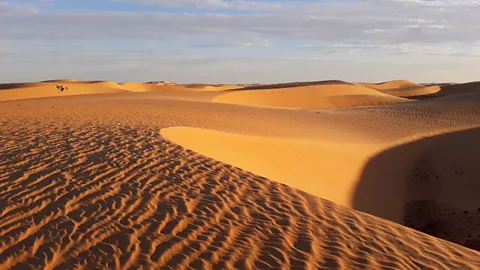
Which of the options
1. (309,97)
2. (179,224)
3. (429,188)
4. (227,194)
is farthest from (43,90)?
(179,224)

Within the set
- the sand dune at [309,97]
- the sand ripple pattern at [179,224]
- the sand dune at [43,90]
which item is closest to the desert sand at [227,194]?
the sand ripple pattern at [179,224]

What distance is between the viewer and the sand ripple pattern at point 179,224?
5.59m

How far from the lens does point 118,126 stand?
14.1 metres

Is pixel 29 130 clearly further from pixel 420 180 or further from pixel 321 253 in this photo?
pixel 420 180

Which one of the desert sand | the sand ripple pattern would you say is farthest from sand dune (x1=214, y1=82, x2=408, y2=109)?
the sand ripple pattern

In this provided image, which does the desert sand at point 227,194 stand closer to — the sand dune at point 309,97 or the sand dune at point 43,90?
the sand dune at point 309,97

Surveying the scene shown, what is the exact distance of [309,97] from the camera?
45125mm

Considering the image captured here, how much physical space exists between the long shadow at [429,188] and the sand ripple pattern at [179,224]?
450cm

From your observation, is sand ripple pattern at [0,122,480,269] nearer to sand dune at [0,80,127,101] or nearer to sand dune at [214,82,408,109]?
sand dune at [214,82,408,109]

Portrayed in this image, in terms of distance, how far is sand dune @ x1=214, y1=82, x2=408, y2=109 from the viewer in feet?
136

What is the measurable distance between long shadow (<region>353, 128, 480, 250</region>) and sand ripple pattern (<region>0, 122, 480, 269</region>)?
450 centimetres

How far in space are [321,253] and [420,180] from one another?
10472mm

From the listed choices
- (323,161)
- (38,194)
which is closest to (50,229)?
(38,194)

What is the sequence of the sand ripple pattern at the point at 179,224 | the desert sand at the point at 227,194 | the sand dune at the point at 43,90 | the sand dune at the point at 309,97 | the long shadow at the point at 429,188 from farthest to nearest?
the sand dune at the point at 43,90 → the sand dune at the point at 309,97 → the long shadow at the point at 429,188 → the desert sand at the point at 227,194 → the sand ripple pattern at the point at 179,224
